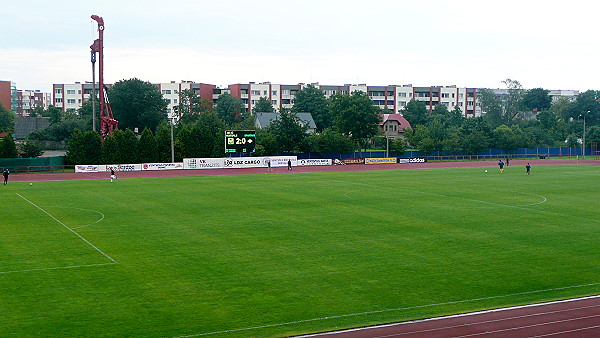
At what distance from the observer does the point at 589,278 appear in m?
20.2

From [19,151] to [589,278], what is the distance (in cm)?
7972

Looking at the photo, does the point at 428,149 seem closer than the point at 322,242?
No

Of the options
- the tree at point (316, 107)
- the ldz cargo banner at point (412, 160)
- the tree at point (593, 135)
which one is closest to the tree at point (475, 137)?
the ldz cargo banner at point (412, 160)

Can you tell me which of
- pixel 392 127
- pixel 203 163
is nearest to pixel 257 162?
pixel 203 163

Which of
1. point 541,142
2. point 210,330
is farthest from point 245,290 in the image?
point 541,142

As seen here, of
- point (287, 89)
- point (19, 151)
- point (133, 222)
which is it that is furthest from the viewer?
point (287, 89)

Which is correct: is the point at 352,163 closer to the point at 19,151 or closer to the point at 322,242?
the point at 19,151

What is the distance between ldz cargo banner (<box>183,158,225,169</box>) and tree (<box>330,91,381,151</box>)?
33.3 metres

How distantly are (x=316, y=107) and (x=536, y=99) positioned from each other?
258 feet

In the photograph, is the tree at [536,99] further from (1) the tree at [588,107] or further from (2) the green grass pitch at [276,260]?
(2) the green grass pitch at [276,260]

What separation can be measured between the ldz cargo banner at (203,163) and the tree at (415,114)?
8366cm

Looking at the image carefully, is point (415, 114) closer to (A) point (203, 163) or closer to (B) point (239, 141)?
(B) point (239, 141)

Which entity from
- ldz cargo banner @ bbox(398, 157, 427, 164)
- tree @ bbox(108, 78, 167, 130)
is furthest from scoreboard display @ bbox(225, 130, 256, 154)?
tree @ bbox(108, 78, 167, 130)

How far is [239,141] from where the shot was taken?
252 feet
